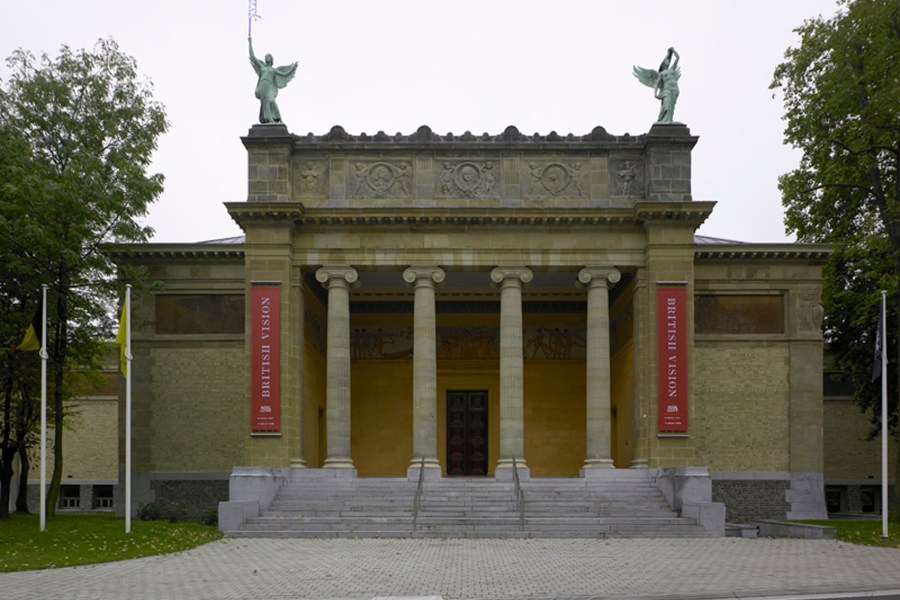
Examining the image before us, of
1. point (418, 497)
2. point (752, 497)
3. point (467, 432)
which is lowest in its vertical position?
point (752, 497)

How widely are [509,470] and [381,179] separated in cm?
1025

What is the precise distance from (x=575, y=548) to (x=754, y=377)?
16.1 metres

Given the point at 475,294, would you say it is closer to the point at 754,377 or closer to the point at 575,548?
the point at 754,377

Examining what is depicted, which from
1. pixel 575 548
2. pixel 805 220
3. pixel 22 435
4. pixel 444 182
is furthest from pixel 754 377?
pixel 22 435

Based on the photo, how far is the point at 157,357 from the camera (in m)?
36.3

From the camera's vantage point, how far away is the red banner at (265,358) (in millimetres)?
31234

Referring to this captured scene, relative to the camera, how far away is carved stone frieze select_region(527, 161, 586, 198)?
107ft

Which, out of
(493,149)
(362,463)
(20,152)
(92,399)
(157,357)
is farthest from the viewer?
(92,399)

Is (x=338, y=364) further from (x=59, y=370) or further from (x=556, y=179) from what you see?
(x=556, y=179)

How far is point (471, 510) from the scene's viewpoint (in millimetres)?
27969

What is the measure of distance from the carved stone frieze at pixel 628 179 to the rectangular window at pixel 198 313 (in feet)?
46.0

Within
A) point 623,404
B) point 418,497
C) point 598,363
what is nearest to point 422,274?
point 598,363

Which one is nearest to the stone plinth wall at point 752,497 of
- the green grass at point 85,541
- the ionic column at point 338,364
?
the ionic column at point 338,364

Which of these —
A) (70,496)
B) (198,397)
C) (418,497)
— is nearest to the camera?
(418,497)
